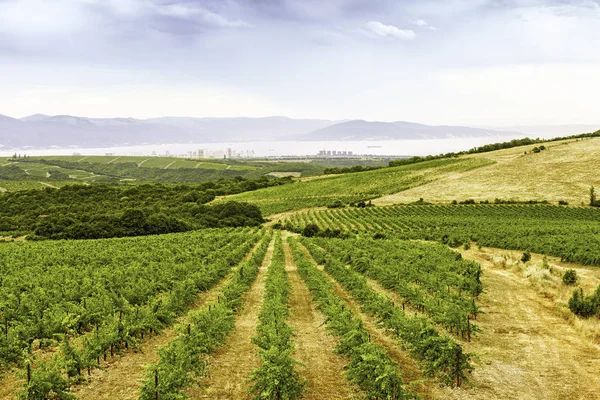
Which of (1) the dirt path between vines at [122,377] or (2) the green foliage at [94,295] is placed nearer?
(1) the dirt path between vines at [122,377]

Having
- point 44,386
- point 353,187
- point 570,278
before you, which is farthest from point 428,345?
point 353,187

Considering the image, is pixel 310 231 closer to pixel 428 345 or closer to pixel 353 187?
pixel 428 345

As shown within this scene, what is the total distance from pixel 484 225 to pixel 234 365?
52.5 meters

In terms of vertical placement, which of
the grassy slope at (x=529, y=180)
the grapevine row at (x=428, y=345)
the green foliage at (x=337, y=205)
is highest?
the grassy slope at (x=529, y=180)

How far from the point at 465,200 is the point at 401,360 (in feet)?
268

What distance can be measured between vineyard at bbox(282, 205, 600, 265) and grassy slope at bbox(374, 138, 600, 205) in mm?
10167

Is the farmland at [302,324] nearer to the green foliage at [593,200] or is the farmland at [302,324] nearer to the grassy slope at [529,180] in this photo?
the green foliage at [593,200]

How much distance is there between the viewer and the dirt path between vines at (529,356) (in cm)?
1236

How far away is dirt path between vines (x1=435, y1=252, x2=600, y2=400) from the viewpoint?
1236 centimetres

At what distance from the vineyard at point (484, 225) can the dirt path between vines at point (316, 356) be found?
76.5 feet

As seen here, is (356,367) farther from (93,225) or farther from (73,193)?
(73,193)

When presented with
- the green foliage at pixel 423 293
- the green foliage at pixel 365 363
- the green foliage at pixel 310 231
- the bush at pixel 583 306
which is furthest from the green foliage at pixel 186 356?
the green foliage at pixel 310 231

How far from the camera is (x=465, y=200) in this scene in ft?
293

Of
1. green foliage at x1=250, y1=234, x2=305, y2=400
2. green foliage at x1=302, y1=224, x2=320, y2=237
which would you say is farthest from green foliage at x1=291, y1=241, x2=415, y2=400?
green foliage at x1=302, y1=224, x2=320, y2=237
